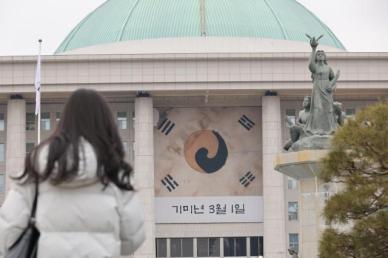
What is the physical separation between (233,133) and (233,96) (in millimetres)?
2509

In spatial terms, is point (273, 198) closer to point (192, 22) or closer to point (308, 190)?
point (192, 22)

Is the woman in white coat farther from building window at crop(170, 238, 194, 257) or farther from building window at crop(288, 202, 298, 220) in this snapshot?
building window at crop(288, 202, 298, 220)

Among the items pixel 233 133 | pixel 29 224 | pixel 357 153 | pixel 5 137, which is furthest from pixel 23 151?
pixel 29 224

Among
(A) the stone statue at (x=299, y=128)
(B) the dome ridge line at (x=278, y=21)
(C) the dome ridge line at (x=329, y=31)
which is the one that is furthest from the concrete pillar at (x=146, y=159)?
(A) the stone statue at (x=299, y=128)

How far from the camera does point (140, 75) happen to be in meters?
73.2

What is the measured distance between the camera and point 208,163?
76938 mm

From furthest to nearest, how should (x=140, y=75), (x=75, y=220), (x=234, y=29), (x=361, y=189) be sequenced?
1. (x=234, y=29)
2. (x=140, y=75)
3. (x=361, y=189)
4. (x=75, y=220)

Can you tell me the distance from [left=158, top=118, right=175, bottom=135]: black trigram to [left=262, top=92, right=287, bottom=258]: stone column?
275 inches

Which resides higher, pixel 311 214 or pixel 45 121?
pixel 45 121

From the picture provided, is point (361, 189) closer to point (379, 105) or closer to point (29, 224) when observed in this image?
point (379, 105)

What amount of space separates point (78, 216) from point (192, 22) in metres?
76.4

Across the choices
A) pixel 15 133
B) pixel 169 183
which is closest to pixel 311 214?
pixel 15 133

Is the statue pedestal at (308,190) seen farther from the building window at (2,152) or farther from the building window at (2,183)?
the building window at (2,152)

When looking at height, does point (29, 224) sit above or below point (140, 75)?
below
